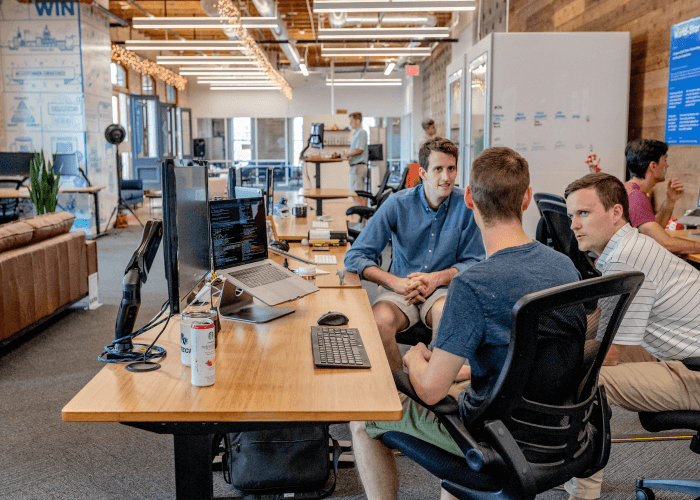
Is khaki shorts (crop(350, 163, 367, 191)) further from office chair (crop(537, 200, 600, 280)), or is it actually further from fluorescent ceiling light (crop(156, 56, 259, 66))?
office chair (crop(537, 200, 600, 280))

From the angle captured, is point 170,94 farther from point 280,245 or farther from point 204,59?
point 280,245

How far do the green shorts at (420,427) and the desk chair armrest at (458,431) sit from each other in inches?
3.8

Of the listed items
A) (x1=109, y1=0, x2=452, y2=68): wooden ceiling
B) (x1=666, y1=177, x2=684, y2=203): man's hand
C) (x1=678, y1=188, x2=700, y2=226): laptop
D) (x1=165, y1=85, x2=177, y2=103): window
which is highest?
(x1=109, y1=0, x2=452, y2=68): wooden ceiling

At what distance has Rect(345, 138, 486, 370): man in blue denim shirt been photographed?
2.71 m

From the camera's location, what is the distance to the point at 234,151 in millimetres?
19484

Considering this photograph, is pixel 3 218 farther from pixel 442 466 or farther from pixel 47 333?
pixel 442 466

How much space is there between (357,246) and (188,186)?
116cm

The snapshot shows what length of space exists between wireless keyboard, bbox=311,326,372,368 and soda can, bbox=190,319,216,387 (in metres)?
0.29

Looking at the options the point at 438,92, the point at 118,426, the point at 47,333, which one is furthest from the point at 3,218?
the point at 438,92

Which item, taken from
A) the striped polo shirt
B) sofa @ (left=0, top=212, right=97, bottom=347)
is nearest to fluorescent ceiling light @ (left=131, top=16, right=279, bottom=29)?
sofa @ (left=0, top=212, right=97, bottom=347)

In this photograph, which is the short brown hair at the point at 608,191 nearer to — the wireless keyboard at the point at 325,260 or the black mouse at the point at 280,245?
the wireless keyboard at the point at 325,260

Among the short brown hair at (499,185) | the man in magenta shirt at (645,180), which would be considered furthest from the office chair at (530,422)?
the man in magenta shirt at (645,180)

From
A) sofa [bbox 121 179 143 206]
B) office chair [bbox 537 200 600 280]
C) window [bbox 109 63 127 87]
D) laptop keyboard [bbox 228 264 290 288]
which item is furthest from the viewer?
window [bbox 109 63 127 87]

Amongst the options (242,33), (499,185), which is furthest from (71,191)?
(499,185)
